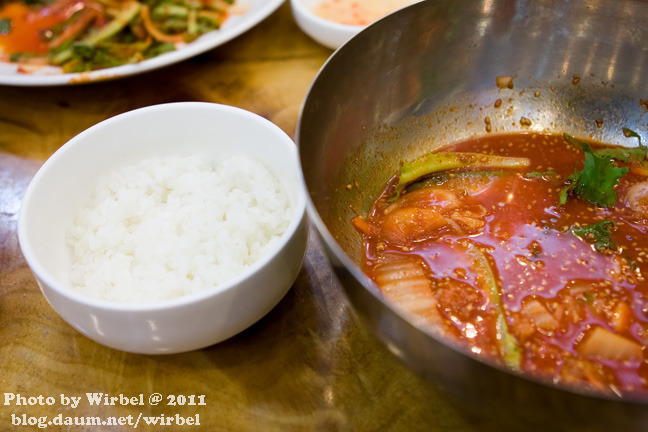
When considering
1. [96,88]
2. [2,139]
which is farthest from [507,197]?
[2,139]

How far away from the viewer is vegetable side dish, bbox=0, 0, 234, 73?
8.38 ft

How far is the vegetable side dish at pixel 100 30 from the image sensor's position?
255cm

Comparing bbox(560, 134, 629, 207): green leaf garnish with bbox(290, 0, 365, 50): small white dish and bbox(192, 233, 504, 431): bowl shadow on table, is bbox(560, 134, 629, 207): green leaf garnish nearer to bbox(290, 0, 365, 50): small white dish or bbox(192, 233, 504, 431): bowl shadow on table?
bbox(192, 233, 504, 431): bowl shadow on table

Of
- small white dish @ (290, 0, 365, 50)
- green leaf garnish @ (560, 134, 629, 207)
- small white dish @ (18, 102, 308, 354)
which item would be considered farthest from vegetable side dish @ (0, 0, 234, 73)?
green leaf garnish @ (560, 134, 629, 207)

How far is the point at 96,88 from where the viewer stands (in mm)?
2568

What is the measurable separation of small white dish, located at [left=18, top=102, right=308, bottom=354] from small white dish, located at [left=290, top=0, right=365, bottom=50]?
2.87 ft

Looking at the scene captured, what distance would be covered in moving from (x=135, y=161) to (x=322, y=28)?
3.57 feet

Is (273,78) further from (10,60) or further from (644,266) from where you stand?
(644,266)

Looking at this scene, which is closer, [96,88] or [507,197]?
[507,197]

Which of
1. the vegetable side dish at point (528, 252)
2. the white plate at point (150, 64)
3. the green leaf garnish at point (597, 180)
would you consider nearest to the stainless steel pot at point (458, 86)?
the vegetable side dish at point (528, 252)

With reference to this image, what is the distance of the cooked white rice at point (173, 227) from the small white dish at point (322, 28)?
37.1 inches

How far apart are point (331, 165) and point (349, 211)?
17cm

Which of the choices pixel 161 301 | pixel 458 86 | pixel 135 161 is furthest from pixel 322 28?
pixel 161 301

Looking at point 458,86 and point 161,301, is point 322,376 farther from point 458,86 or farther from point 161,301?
point 458,86
